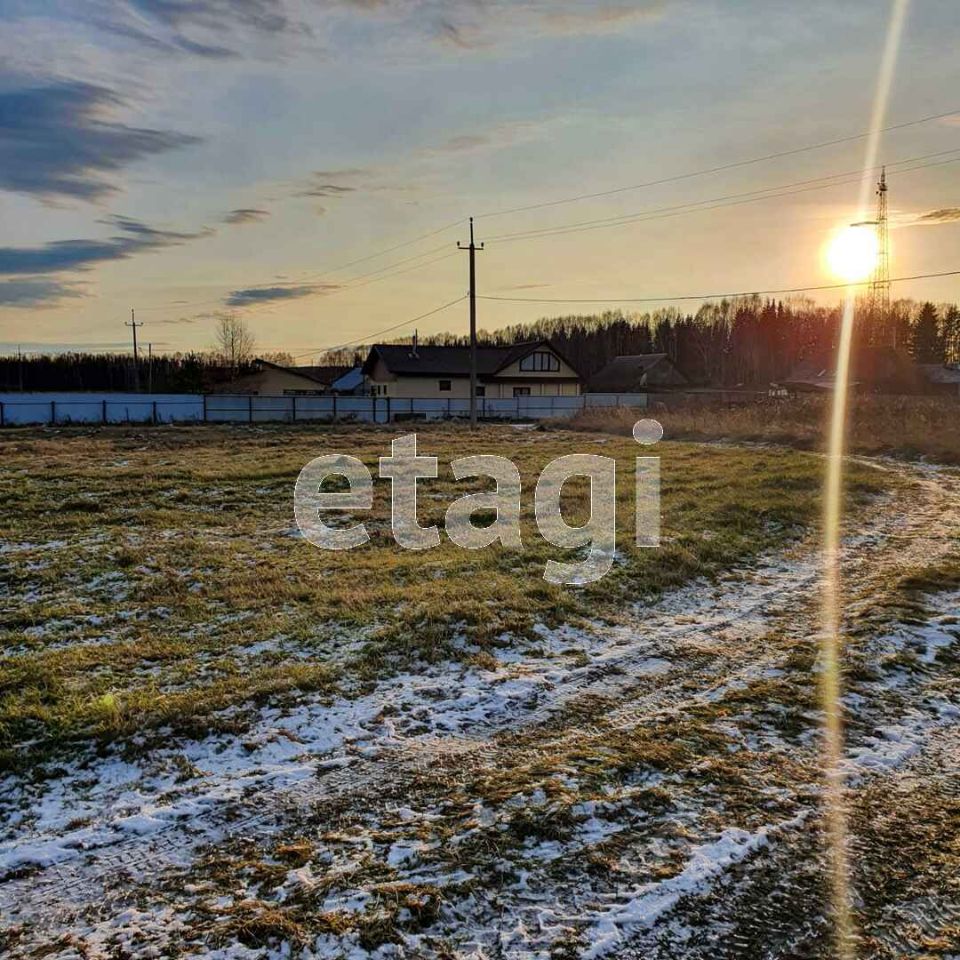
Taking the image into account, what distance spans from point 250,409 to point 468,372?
17077 mm

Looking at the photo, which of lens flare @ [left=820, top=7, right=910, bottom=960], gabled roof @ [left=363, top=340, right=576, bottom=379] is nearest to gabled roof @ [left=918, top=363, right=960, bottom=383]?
gabled roof @ [left=363, top=340, right=576, bottom=379]

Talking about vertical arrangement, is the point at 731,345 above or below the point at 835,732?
above

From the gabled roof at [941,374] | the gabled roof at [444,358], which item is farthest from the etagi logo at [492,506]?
the gabled roof at [941,374]

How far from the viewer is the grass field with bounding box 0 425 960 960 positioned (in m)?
2.81

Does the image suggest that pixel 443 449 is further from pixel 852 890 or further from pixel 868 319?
pixel 868 319

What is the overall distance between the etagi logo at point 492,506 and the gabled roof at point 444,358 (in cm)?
3169

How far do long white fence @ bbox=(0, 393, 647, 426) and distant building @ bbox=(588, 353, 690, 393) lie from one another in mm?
21733

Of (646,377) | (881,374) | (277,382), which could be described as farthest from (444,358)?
(881,374)

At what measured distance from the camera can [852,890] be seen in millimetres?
2945

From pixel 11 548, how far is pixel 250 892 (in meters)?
6.97

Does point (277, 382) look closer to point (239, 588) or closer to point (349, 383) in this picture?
point (349, 383)

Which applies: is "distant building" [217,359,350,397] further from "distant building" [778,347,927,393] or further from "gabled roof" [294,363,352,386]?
"distant building" [778,347,927,393]

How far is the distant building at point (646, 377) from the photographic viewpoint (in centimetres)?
6312

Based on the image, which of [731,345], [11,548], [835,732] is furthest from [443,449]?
[731,345]
